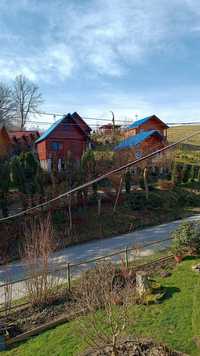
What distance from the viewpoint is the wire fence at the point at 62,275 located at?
998 cm

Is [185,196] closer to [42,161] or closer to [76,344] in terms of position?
[42,161]

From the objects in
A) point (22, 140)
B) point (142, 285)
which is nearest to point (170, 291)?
point (142, 285)

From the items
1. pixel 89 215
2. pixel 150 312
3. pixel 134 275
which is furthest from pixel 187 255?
pixel 89 215

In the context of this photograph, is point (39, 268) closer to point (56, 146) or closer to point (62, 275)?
point (62, 275)

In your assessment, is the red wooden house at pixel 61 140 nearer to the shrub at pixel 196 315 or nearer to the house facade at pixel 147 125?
the house facade at pixel 147 125

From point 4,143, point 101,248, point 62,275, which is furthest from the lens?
point 4,143

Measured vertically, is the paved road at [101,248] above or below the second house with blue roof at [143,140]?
below

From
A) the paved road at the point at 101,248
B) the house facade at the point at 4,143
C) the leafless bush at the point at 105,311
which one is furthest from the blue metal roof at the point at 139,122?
the leafless bush at the point at 105,311

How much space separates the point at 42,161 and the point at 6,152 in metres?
3.56

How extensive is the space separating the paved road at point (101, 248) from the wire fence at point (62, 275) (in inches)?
3.5

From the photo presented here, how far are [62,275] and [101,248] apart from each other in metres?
4.80

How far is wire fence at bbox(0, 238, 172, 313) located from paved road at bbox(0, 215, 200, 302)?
0.09m

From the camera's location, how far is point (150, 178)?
1082 inches

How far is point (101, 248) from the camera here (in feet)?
54.4
